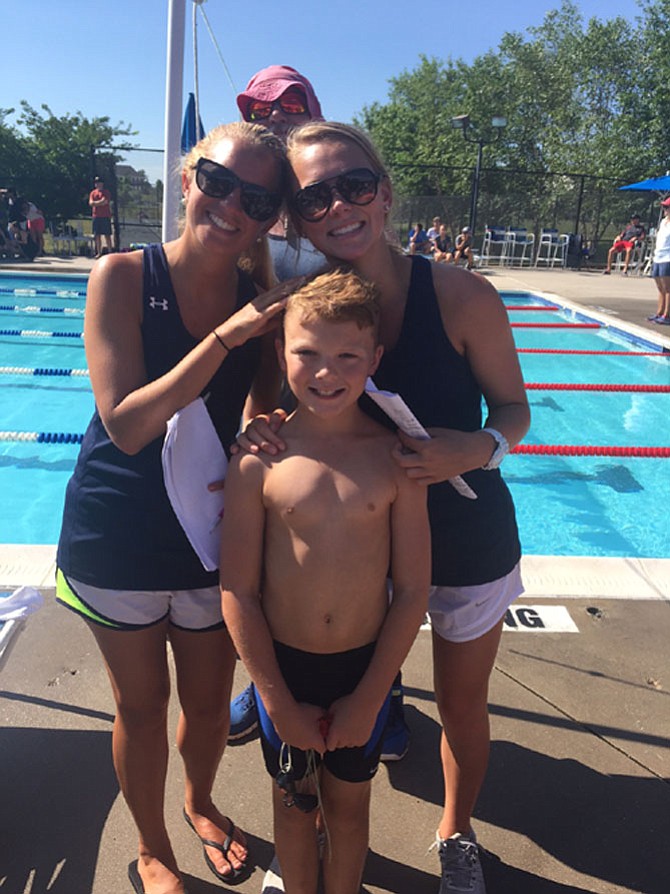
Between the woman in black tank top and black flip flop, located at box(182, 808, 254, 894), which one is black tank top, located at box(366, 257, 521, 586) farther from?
black flip flop, located at box(182, 808, 254, 894)

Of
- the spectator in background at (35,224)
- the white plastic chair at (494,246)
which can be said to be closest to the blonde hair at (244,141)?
the spectator in background at (35,224)

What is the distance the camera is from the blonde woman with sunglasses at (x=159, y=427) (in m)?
1.61

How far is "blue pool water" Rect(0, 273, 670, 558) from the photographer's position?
5.84 m

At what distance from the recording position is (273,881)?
196 centimetres

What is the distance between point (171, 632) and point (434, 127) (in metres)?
39.8

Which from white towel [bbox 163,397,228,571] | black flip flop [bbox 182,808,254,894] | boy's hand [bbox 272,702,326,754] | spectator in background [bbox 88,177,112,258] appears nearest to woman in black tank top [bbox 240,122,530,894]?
white towel [bbox 163,397,228,571]

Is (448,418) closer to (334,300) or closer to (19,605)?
(334,300)

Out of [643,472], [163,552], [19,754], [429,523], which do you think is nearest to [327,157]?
[429,523]

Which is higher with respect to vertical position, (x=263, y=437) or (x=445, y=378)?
(x=445, y=378)

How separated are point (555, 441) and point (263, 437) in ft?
21.6

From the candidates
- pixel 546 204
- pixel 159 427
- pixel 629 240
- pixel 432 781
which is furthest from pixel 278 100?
pixel 546 204

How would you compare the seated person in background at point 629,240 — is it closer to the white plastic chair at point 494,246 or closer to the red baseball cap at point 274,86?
the white plastic chair at point 494,246

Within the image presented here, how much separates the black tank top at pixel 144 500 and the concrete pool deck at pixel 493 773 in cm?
95

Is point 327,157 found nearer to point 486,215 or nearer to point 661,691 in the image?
point 661,691
